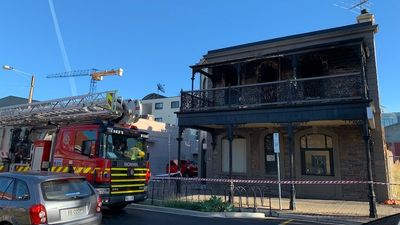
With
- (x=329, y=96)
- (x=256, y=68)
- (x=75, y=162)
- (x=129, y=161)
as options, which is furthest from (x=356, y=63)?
(x=75, y=162)

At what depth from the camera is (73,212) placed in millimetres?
Result: 6699

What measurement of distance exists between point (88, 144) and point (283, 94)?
835 cm

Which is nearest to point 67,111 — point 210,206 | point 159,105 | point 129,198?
point 129,198

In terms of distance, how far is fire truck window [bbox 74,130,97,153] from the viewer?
10938 millimetres

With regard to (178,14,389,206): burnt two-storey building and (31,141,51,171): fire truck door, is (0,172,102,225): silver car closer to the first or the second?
(31,141,51,171): fire truck door

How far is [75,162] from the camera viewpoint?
36.6 ft

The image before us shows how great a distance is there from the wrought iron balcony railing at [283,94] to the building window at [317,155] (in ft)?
7.61

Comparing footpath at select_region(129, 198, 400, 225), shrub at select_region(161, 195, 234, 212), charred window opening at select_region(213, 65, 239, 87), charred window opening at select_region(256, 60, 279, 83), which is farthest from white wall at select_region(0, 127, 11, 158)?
charred window opening at select_region(256, 60, 279, 83)

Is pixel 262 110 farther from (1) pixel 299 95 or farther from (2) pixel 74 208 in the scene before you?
(2) pixel 74 208

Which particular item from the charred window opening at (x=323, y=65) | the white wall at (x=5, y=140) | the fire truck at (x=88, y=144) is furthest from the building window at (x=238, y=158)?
the white wall at (x=5, y=140)

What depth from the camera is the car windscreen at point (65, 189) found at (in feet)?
21.6

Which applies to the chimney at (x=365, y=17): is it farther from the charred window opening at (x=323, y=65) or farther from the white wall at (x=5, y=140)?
the white wall at (x=5, y=140)

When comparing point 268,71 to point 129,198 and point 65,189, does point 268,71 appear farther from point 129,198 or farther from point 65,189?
point 65,189

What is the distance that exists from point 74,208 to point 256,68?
527 inches
